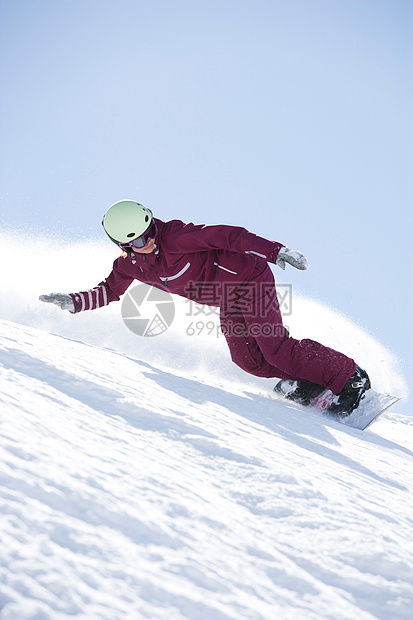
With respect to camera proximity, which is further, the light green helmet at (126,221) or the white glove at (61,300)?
the white glove at (61,300)

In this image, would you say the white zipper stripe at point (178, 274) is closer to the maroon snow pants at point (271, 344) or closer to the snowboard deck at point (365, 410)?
the maroon snow pants at point (271, 344)

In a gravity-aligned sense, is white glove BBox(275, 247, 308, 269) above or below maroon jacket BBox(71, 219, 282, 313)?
above

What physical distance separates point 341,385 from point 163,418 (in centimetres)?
201

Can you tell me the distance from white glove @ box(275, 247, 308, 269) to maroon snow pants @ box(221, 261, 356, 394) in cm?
43

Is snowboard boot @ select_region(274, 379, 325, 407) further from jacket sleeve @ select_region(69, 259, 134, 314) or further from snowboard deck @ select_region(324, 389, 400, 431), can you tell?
jacket sleeve @ select_region(69, 259, 134, 314)

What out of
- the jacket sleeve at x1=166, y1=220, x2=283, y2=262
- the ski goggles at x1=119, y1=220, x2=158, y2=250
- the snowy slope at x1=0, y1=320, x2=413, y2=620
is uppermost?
the jacket sleeve at x1=166, y1=220, x2=283, y2=262

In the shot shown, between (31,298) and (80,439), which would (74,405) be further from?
(31,298)

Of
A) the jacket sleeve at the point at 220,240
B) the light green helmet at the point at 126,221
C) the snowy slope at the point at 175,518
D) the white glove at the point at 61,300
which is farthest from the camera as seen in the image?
the white glove at the point at 61,300

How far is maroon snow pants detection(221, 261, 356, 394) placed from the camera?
3439mm

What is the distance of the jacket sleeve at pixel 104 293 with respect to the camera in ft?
12.6

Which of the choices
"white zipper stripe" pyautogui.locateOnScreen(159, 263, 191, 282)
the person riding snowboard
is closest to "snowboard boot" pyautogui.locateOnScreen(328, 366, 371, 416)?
the person riding snowboard

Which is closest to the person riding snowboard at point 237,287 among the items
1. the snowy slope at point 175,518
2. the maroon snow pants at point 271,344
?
the maroon snow pants at point 271,344

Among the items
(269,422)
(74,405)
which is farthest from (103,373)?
(269,422)

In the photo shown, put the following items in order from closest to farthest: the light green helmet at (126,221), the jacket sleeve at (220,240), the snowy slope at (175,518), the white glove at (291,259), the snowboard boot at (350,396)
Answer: the snowy slope at (175,518) → the white glove at (291,259) → the jacket sleeve at (220,240) → the light green helmet at (126,221) → the snowboard boot at (350,396)
